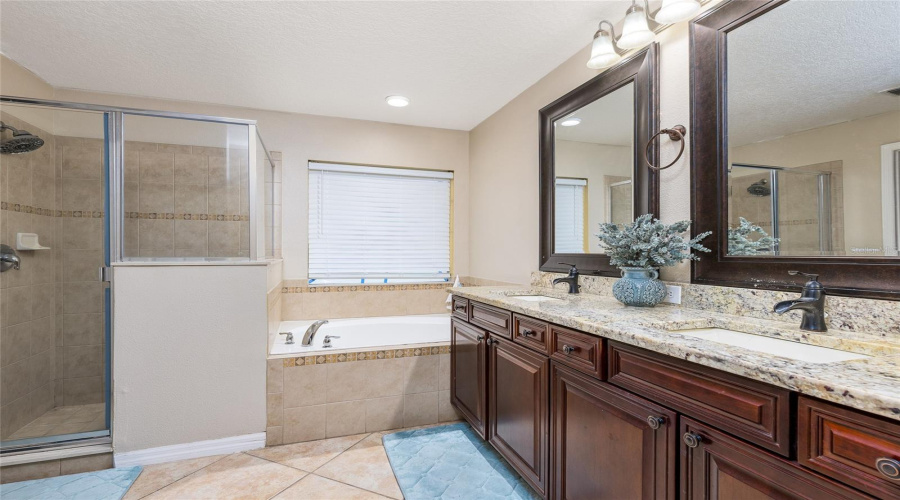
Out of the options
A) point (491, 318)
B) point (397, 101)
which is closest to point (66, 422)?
point (491, 318)

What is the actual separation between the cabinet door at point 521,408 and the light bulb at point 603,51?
138 cm

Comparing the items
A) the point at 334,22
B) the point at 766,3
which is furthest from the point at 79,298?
Answer: the point at 766,3

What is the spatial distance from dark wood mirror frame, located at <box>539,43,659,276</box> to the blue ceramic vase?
1.06 ft

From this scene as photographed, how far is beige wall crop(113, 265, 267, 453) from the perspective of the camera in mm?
2170

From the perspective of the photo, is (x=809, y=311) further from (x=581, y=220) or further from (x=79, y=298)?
(x=79, y=298)

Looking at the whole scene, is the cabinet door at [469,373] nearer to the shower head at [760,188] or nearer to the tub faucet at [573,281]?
the tub faucet at [573,281]

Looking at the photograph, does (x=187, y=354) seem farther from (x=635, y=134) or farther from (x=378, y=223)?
(x=635, y=134)

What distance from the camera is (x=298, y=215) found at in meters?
3.35

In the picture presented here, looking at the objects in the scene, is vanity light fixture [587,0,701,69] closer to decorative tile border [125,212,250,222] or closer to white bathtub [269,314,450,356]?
white bathtub [269,314,450,356]

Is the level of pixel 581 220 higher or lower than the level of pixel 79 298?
higher

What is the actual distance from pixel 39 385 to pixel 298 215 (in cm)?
184

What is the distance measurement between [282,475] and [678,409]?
194cm

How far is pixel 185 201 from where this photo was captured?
7.98 ft

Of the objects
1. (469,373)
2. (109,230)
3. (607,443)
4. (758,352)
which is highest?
(109,230)
